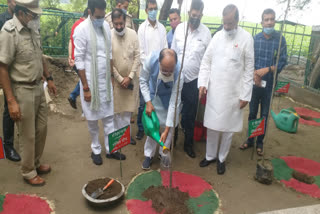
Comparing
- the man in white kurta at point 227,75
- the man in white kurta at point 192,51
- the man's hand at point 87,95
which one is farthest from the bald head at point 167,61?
the man's hand at point 87,95

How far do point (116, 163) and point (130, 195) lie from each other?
727 millimetres

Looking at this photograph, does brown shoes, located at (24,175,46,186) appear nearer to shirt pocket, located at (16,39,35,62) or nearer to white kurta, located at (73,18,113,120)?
white kurta, located at (73,18,113,120)

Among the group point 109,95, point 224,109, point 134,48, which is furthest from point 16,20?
point 224,109

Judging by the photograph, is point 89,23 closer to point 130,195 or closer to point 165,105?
point 165,105

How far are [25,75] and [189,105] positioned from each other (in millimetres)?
2021

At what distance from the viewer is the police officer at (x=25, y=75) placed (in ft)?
8.43

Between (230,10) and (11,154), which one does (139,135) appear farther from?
(230,10)

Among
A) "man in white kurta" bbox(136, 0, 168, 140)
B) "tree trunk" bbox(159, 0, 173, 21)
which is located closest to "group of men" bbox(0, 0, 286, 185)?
"man in white kurta" bbox(136, 0, 168, 140)

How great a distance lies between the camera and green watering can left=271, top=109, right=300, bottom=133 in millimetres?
4910

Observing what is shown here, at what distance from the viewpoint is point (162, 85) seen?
10.4ft

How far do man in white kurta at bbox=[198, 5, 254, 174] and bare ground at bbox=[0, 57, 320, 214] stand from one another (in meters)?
0.39

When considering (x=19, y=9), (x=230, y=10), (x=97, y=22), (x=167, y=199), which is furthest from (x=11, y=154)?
(x=230, y=10)

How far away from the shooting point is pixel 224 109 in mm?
3318

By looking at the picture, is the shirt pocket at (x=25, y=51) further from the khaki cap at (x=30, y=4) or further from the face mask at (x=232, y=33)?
the face mask at (x=232, y=33)
